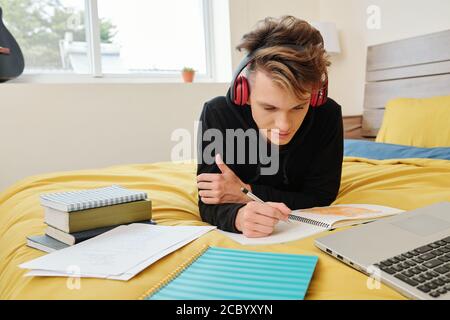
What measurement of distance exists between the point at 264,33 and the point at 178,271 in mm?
618

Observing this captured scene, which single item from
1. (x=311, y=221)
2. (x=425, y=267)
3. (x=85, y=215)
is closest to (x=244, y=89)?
(x=311, y=221)

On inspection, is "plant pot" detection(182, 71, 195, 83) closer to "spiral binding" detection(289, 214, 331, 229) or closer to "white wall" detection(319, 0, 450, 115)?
"white wall" detection(319, 0, 450, 115)

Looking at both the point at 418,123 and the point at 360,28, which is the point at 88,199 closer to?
the point at 418,123

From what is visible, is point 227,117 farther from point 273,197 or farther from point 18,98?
point 18,98

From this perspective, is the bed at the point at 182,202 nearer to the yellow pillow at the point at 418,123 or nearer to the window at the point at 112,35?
the yellow pillow at the point at 418,123

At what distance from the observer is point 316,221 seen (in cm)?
85

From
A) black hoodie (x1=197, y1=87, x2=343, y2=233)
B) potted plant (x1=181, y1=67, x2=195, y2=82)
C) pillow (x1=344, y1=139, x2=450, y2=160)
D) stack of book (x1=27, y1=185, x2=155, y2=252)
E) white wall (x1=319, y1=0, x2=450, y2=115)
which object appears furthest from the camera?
potted plant (x1=181, y1=67, x2=195, y2=82)

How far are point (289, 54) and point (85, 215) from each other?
0.56 m

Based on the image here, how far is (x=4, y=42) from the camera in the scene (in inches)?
84.5

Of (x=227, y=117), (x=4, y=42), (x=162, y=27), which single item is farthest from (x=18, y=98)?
(x=227, y=117)

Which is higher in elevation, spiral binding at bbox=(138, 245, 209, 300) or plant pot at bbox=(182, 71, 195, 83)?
plant pot at bbox=(182, 71, 195, 83)

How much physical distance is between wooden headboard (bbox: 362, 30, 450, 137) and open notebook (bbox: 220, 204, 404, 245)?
63.1 inches

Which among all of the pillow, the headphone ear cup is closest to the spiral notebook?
the headphone ear cup

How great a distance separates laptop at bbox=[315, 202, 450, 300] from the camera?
512 mm
